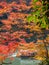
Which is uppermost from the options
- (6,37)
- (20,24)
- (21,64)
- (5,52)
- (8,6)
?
(8,6)

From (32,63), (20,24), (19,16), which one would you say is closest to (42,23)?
(19,16)

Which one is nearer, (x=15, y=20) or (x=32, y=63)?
(x=15, y=20)

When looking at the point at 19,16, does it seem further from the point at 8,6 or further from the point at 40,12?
the point at 40,12

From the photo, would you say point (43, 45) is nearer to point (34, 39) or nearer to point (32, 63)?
point (32, 63)

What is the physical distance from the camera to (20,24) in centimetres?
1088

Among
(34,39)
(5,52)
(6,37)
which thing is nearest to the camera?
(5,52)

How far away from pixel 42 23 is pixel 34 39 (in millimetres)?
16555

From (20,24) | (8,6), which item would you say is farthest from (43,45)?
(8,6)

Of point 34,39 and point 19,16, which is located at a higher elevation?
point 19,16

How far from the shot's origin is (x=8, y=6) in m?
10.2

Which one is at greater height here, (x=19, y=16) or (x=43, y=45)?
(x=19, y=16)

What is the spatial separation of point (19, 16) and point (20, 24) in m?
0.91

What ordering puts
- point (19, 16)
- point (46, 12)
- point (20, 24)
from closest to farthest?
point (46, 12)
point (19, 16)
point (20, 24)

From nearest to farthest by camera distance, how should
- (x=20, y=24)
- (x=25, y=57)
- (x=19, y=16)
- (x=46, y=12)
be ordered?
(x=46, y=12)
(x=19, y=16)
(x=20, y=24)
(x=25, y=57)
